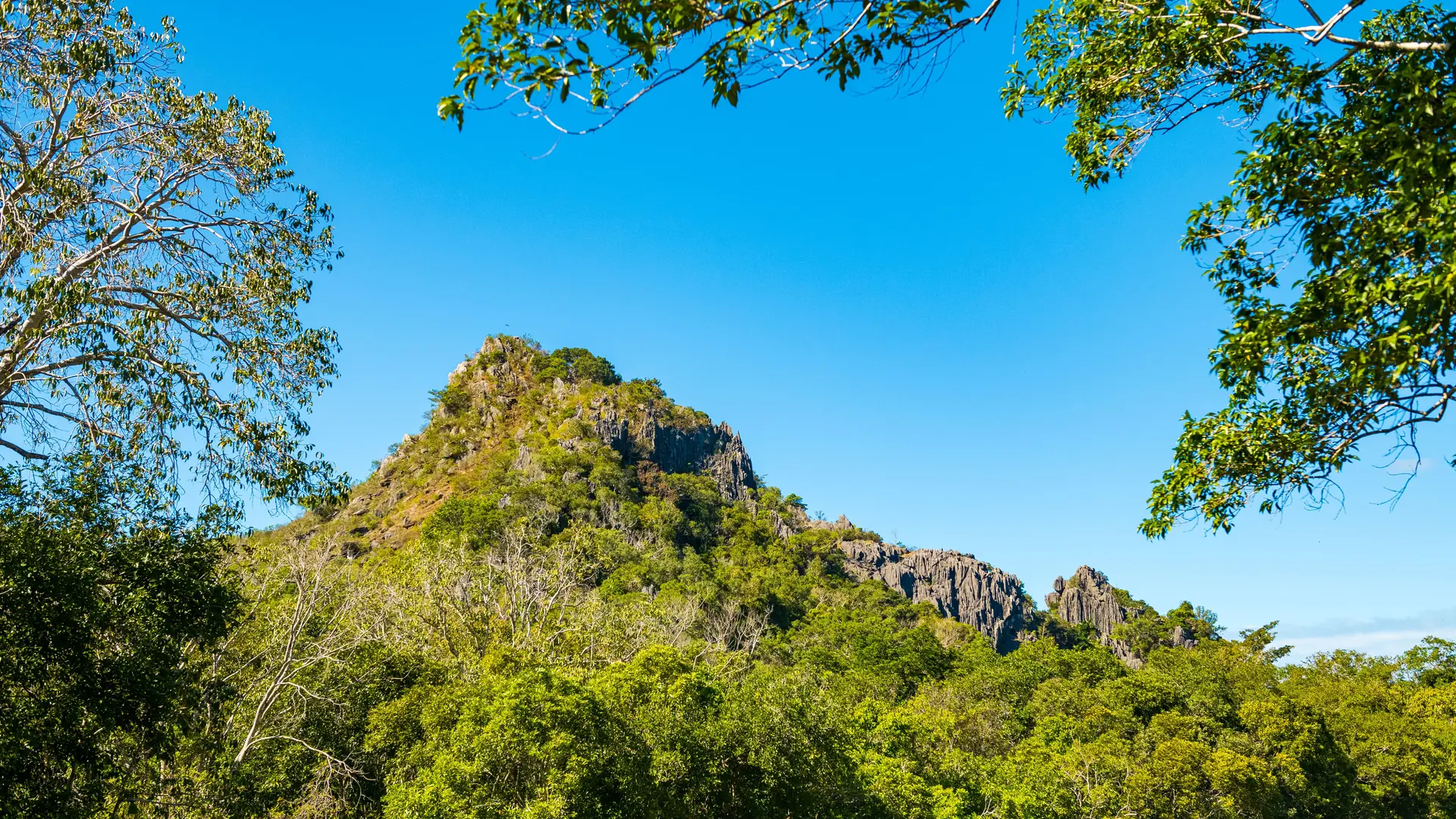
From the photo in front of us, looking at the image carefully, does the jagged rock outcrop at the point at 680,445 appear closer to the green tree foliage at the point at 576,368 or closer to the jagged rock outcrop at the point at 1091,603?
the green tree foliage at the point at 576,368

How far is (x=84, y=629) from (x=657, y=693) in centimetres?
919

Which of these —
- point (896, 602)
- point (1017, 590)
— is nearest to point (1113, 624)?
point (1017, 590)

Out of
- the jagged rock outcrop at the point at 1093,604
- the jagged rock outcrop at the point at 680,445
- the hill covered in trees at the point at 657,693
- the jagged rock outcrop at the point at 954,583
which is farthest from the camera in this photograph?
the jagged rock outcrop at the point at 1093,604

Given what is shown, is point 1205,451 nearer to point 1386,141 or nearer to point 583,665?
point 1386,141

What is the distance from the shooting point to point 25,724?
668 centimetres

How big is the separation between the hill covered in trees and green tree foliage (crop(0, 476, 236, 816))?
1027 millimetres

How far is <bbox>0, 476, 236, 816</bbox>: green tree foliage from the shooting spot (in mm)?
6453

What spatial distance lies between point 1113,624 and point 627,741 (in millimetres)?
73417

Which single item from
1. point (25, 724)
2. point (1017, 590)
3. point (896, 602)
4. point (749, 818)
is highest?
point (1017, 590)

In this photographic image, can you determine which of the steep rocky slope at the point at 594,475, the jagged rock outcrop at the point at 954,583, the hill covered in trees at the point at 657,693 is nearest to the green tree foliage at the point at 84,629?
the hill covered in trees at the point at 657,693

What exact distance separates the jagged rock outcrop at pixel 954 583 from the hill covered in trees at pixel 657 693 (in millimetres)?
4648

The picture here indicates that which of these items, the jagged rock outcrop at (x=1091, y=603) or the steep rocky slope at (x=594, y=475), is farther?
the jagged rock outcrop at (x=1091, y=603)

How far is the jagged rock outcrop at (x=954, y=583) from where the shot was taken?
69375 millimetres

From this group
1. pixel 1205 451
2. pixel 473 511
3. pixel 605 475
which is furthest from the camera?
pixel 605 475
